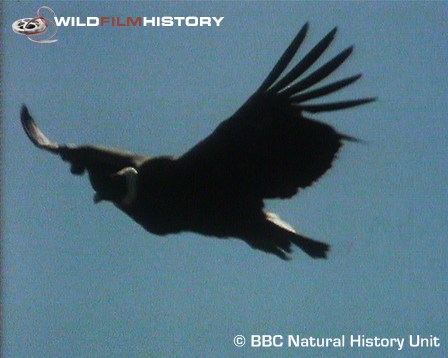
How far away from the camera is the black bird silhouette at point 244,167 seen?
9.29 feet

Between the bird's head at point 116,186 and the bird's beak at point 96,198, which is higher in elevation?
the bird's head at point 116,186

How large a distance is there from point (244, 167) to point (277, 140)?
0.13 meters

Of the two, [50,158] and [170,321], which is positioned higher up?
[50,158]

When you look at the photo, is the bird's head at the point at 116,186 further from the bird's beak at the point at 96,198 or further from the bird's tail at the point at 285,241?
the bird's tail at the point at 285,241

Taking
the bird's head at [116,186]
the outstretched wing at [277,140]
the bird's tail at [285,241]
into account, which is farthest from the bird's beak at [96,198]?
the bird's tail at [285,241]

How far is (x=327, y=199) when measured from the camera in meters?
2.84

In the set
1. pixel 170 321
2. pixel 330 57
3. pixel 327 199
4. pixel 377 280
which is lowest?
pixel 170 321

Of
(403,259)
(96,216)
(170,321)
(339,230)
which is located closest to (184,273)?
(170,321)

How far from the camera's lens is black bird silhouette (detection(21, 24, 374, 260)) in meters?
2.83

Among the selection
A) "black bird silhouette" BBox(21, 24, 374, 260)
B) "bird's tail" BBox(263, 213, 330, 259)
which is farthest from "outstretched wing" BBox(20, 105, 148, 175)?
"bird's tail" BBox(263, 213, 330, 259)

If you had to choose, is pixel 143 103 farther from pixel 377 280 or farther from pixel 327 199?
pixel 377 280

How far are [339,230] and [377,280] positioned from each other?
195mm

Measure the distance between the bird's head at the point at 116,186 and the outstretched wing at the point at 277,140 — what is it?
0.63 ft

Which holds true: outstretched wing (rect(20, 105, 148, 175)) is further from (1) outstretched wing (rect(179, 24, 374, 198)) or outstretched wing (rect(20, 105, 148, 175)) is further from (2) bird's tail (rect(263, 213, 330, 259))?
(2) bird's tail (rect(263, 213, 330, 259))
